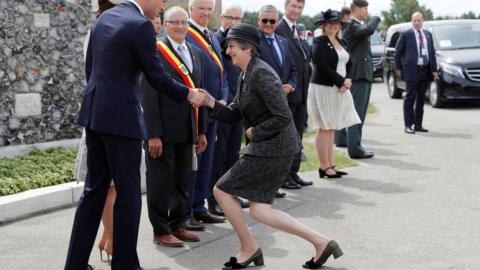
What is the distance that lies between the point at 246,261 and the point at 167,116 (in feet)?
4.63

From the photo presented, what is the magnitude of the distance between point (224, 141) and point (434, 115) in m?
9.50

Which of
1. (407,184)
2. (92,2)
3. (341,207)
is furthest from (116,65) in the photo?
(92,2)

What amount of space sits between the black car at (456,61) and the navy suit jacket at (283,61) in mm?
9269

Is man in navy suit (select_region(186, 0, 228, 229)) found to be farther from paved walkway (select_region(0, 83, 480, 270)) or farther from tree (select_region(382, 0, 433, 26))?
tree (select_region(382, 0, 433, 26))

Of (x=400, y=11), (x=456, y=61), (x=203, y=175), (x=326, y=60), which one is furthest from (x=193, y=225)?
(x=400, y=11)

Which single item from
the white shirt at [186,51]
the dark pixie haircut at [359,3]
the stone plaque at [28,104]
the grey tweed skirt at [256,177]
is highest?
the dark pixie haircut at [359,3]

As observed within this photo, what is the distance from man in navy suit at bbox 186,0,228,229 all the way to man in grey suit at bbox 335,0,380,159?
4.00 meters

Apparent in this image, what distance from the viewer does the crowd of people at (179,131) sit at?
529 centimetres

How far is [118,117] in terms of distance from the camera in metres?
5.27

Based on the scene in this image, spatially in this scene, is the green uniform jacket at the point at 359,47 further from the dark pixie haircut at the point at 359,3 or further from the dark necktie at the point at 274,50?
the dark necktie at the point at 274,50

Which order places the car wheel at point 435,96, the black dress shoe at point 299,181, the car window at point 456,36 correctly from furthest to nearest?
1. the car window at point 456,36
2. the car wheel at point 435,96
3. the black dress shoe at point 299,181

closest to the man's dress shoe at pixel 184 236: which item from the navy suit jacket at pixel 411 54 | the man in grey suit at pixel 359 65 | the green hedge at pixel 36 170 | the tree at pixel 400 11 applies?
the green hedge at pixel 36 170

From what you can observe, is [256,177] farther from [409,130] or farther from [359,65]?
[409,130]

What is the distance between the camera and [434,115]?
16562 millimetres
